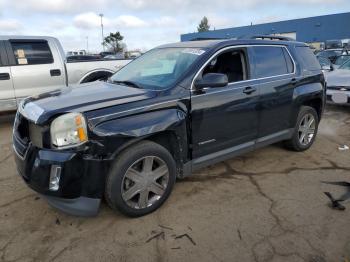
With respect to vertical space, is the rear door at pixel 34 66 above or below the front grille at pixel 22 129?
above

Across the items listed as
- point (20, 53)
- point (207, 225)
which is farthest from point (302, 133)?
point (20, 53)

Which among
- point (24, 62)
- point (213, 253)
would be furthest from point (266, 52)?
point (24, 62)

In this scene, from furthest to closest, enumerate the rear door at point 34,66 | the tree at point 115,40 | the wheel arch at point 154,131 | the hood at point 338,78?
the tree at point 115,40 < the hood at point 338,78 < the rear door at point 34,66 < the wheel arch at point 154,131

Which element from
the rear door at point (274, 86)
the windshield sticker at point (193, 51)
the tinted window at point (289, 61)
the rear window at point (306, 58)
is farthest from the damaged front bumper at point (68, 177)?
the rear window at point (306, 58)

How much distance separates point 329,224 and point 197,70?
2.09 meters

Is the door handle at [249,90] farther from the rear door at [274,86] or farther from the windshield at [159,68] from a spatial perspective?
the windshield at [159,68]

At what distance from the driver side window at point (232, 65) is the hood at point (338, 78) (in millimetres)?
5005

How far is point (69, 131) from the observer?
277 centimetres

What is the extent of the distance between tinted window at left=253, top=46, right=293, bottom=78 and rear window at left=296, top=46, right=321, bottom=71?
1.41 ft

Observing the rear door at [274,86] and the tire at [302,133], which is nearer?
the rear door at [274,86]

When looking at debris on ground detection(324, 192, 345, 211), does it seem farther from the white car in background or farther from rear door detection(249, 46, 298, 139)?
the white car in background

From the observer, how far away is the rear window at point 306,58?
16.0 feet

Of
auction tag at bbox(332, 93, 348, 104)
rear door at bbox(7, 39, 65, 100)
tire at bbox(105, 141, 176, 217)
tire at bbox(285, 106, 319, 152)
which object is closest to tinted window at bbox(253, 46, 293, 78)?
tire at bbox(285, 106, 319, 152)

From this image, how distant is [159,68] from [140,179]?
1523 mm
